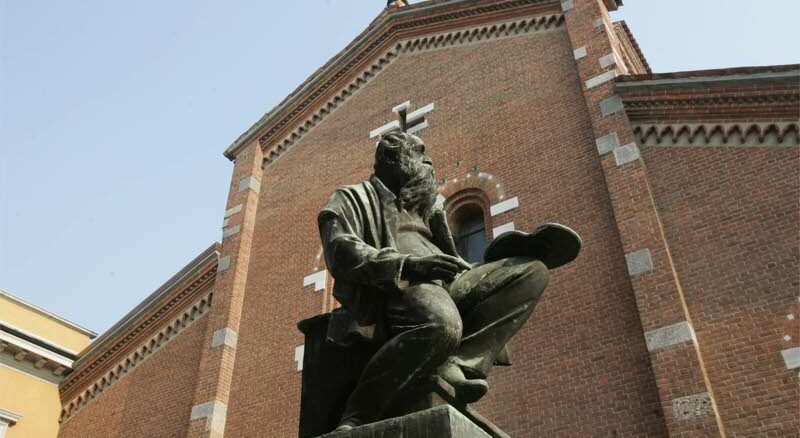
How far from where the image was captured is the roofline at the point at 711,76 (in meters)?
9.61

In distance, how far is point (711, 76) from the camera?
10.2m

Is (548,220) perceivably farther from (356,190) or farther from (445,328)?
(445,328)

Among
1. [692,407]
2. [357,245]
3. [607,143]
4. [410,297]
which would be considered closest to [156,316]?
[607,143]

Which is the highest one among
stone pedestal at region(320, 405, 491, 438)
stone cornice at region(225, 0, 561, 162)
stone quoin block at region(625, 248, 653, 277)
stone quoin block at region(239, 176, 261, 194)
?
stone cornice at region(225, 0, 561, 162)

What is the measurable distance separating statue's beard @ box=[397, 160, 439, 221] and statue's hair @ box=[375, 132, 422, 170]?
0.26 feet

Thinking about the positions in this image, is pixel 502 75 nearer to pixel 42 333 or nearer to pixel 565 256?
pixel 565 256

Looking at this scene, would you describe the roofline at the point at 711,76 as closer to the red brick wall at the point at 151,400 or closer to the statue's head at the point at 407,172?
the statue's head at the point at 407,172

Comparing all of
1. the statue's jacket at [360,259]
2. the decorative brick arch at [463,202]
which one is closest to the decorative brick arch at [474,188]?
the decorative brick arch at [463,202]

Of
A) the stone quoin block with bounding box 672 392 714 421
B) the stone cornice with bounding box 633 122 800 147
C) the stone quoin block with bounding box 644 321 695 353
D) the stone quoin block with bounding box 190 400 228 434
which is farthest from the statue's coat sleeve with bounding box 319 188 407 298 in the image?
the stone quoin block with bounding box 190 400 228 434

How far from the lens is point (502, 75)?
13336 millimetres

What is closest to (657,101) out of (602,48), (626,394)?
(602,48)

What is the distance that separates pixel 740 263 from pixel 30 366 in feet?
46.6

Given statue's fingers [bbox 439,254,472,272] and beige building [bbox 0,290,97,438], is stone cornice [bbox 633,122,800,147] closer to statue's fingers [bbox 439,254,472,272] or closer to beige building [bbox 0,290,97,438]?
statue's fingers [bbox 439,254,472,272]

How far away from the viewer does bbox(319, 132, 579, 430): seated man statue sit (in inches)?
120
